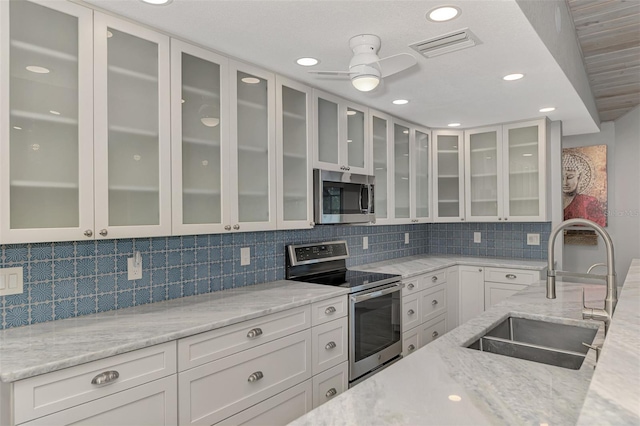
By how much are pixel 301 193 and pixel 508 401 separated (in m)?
2.00

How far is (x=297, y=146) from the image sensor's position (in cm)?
280

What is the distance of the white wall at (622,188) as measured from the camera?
15.3 feet

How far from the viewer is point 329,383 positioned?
2477 mm

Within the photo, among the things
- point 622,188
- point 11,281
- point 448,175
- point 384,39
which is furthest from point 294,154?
point 622,188

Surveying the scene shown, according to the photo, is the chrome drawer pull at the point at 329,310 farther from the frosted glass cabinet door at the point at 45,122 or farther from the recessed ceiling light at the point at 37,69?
the recessed ceiling light at the point at 37,69

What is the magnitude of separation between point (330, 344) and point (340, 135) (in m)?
1.58

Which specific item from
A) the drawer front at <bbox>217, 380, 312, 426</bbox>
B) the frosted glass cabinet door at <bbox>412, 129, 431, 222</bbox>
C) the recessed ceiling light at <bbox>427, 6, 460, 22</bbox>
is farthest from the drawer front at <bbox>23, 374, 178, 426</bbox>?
the frosted glass cabinet door at <bbox>412, 129, 431, 222</bbox>

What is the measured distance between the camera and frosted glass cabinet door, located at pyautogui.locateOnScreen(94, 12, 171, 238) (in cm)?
179

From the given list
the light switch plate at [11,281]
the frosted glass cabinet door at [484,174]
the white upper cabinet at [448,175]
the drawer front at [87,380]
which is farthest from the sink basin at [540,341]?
the white upper cabinet at [448,175]

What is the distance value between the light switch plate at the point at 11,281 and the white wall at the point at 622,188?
5.21 meters

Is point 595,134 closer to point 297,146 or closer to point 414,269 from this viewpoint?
point 414,269

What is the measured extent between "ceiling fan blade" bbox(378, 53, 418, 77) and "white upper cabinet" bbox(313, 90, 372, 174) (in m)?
0.71

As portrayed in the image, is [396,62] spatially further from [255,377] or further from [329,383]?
[329,383]

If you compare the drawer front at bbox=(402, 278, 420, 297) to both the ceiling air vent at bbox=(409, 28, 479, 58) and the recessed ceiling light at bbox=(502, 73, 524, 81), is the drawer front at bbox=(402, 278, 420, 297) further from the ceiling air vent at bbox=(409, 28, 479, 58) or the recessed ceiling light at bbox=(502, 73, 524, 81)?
the ceiling air vent at bbox=(409, 28, 479, 58)
